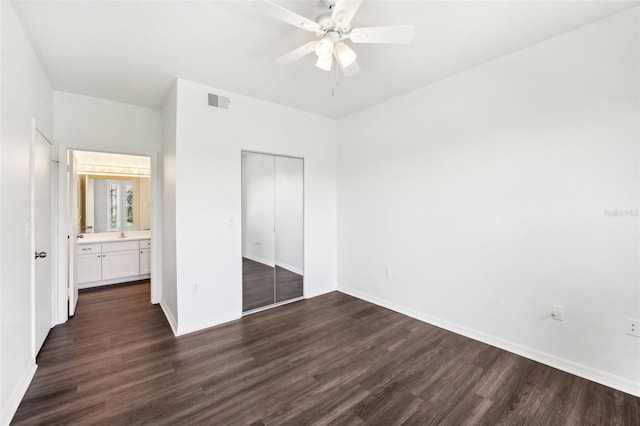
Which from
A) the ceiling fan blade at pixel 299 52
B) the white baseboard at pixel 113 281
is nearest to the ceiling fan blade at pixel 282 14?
the ceiling fan blade at pixel 299 52

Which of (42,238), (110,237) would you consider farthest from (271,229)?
(110,237)

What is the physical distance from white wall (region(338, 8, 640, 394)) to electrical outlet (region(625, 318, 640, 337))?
4cm

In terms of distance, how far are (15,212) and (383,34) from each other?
2.74 metres

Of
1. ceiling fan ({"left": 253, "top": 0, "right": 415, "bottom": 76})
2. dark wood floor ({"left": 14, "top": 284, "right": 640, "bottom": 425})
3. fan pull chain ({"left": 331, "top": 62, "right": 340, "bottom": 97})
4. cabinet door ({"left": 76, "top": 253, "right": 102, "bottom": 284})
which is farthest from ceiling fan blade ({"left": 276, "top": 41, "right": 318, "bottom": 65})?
cabinet door ({"left": 76, "top": 253, "right": 102, "bottom": 284})

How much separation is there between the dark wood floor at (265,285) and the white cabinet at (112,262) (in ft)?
8.19

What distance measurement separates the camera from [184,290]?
9.37ft

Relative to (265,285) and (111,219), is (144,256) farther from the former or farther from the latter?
(265,285)

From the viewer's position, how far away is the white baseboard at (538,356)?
1.95m

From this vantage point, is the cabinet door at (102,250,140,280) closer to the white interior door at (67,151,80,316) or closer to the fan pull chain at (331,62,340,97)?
the white interior door at (67,151,80,316)

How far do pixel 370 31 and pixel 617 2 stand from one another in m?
1.78

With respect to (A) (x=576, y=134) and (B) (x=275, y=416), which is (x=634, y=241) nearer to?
(A) (x=576, y=134)

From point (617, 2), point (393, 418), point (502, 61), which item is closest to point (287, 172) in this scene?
point (502, 61)

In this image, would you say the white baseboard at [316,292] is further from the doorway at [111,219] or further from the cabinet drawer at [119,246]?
the cabinet drawer at [119,246]

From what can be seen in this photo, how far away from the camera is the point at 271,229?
3631mm
